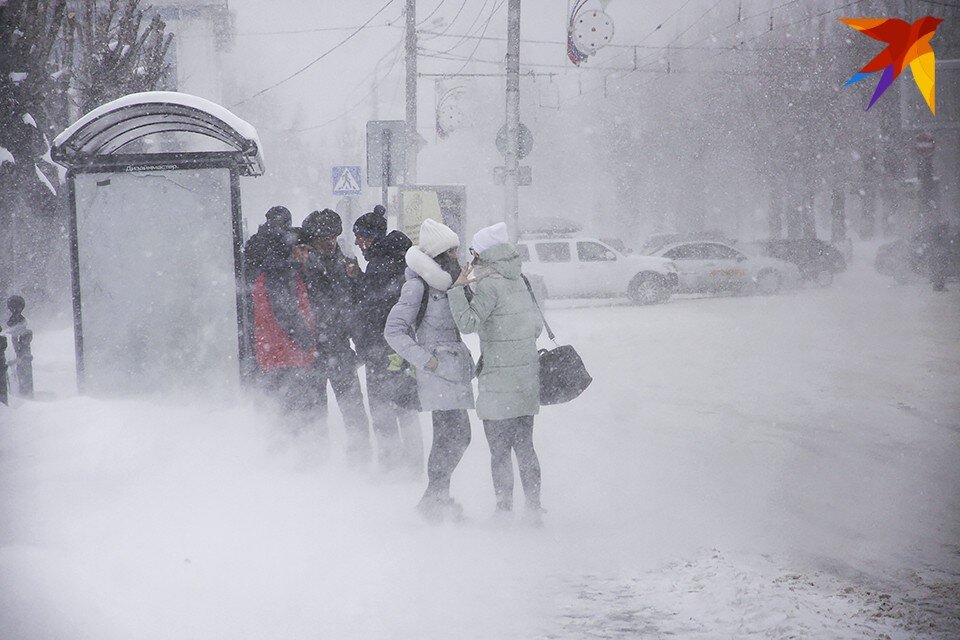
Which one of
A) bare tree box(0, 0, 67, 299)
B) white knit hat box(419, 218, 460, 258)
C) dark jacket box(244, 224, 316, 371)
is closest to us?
white knit hat box(419, 218, 460, 258)

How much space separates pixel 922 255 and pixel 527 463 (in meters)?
21.6

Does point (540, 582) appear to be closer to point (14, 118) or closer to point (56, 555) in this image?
point (56, 555)

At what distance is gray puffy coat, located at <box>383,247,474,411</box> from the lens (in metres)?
4.98

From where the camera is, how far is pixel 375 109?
135 feet

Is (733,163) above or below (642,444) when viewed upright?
above

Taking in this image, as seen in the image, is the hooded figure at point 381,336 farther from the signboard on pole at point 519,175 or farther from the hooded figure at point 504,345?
the signboard on pole at point 519,175

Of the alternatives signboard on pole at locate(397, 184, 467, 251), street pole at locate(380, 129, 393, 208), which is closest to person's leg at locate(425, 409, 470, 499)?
street pole at locate(380, 129, 393, 208)

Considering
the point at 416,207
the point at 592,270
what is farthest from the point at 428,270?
the point at 592,270

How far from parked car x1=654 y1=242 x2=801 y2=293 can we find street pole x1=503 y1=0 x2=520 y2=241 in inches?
228

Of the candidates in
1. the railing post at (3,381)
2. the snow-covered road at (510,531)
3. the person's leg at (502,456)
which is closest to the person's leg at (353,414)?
the snow-covered road at (510,531)

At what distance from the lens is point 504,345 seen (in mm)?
5051

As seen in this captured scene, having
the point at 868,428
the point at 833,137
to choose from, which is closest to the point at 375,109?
the point at 833,137

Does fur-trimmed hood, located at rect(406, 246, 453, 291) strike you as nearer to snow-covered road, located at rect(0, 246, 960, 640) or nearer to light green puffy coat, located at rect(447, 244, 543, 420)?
light green puffy coat, located at rect(447, 244, 543, 420)

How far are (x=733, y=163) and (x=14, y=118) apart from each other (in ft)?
102
